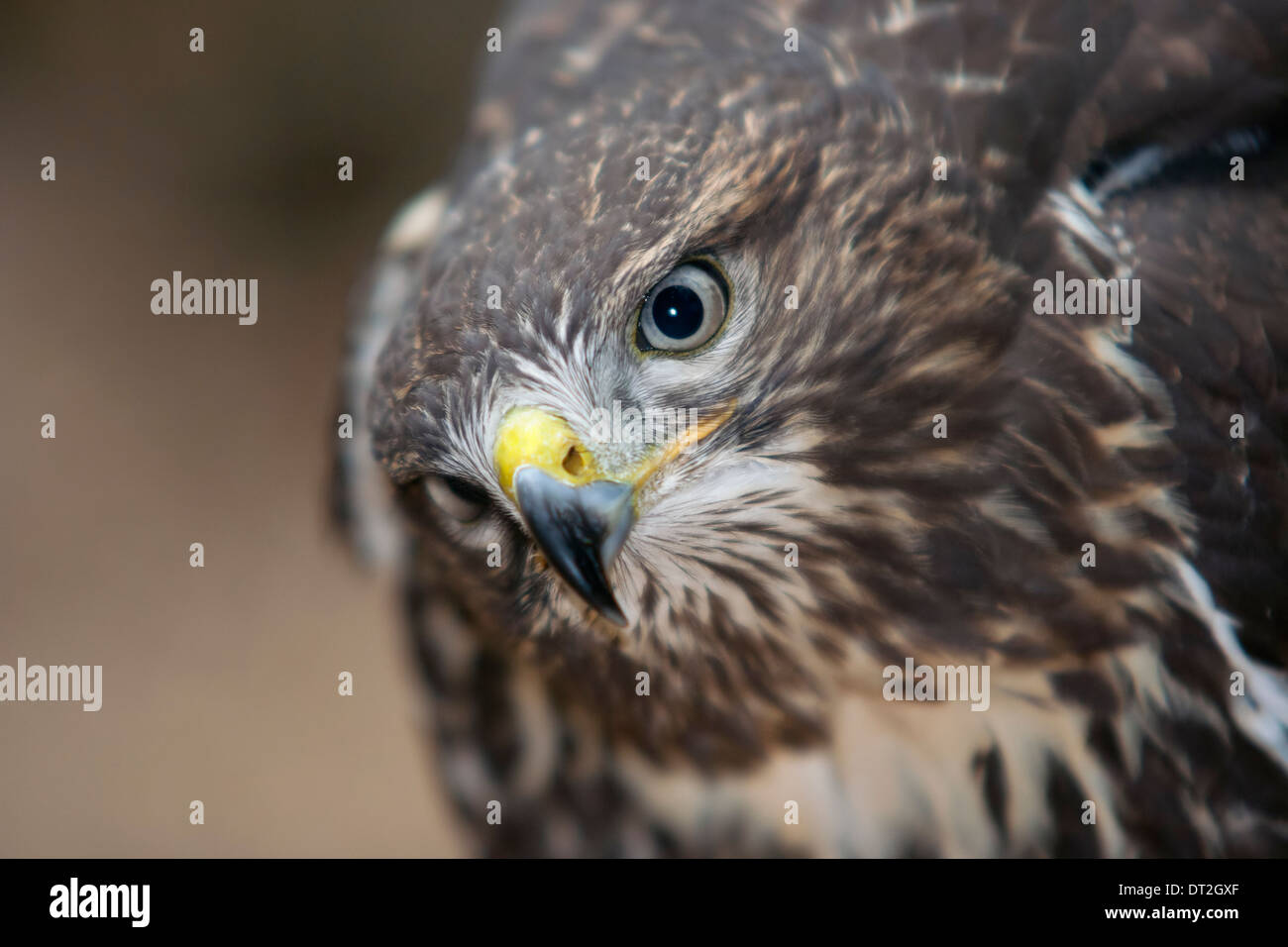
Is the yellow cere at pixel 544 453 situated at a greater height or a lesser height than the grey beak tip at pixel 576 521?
greater

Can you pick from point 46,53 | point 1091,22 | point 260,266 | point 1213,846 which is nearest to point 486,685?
point 1213,846

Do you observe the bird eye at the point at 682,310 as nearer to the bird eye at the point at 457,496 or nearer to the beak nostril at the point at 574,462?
the beak nostril at the point at 574,462

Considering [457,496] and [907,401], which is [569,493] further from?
[907,401]

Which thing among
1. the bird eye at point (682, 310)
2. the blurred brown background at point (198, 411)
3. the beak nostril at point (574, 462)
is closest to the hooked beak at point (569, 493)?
the beak nostril at point (574, 462)

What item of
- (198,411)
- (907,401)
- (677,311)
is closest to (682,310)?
(677,311)

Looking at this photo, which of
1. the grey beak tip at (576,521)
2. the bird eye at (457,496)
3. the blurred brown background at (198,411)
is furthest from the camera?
the blurred brown background at (198,411)
